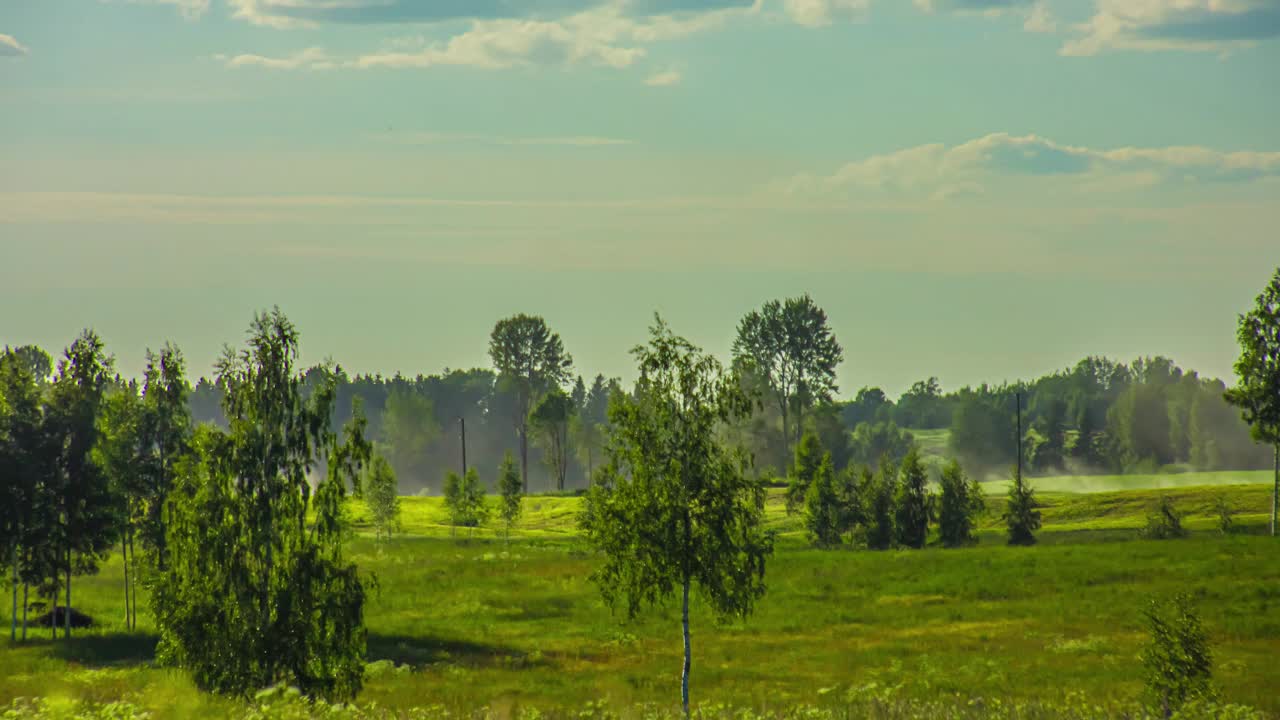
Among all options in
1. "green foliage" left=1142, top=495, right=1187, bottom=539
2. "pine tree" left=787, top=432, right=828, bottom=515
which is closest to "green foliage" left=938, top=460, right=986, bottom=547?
"green foliage" left=1142, top=495, right=1187, bottom=539

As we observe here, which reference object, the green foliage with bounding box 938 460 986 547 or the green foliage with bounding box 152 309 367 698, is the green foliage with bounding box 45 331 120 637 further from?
the green foliage with bounding box 938 460 986 547

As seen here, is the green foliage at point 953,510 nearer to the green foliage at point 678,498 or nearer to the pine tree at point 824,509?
the pine tree at point 824,509

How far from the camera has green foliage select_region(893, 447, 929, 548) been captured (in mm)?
78750

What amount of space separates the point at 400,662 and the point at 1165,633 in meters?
26.4

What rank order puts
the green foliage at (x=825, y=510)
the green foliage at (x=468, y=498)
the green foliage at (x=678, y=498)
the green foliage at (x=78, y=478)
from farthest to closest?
the green foliage at (x=468, y=498) → the green foliage at (x=825, y=510) → the green foliage at (x=78, y=478) → the green foliage at (x=678, y=498)

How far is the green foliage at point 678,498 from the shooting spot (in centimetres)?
2509

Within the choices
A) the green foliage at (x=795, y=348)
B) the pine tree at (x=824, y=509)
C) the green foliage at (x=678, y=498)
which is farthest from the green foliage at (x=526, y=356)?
the green foliage at (x=678, y=498)

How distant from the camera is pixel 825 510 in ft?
272

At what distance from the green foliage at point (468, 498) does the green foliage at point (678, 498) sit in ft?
243

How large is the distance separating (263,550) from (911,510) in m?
62.3

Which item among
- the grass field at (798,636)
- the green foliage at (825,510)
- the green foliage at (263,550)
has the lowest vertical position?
the grass field at (798,636)

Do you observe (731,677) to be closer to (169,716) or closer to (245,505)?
(245,505)

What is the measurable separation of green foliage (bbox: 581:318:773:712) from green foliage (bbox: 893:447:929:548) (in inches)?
2178

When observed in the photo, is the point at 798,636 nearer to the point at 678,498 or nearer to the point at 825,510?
the point at 678,498
